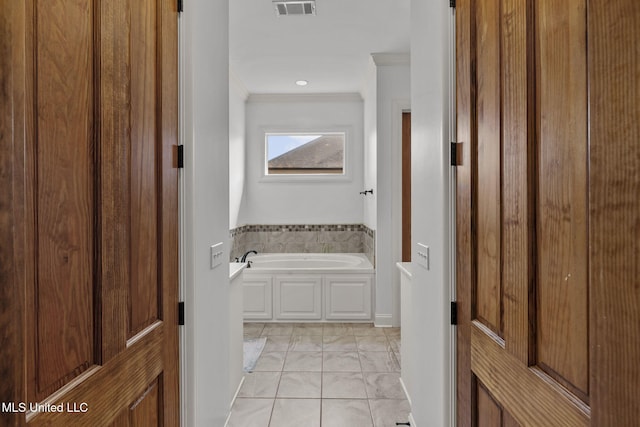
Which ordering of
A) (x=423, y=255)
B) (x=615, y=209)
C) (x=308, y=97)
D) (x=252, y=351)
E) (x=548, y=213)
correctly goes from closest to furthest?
1. (x=615, y=209)
2. (x=548, y=213)
3. (x=423, y=255)
4. (x=252, y=351)
5. (x=308, y=97)

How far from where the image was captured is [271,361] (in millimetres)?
3191

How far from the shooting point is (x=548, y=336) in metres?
0.80

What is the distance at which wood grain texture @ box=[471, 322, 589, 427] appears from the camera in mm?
735

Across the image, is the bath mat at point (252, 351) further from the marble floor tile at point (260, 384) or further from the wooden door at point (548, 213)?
the wooden door at point (548, 213)

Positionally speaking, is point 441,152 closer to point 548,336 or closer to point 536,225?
point 536,225

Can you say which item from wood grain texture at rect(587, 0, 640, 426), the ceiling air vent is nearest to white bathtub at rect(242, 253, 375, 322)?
the ceiling air vent

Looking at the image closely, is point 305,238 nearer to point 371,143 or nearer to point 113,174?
point 371,143

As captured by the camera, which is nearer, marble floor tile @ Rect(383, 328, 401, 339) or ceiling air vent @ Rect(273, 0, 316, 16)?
ceiling air vent @ Rect(273, 0, 316, 16)

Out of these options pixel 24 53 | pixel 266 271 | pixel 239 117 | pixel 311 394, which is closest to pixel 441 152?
pixel 24 53

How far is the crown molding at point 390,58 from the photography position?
12.8 feet

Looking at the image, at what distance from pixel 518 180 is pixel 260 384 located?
2449 millimetres

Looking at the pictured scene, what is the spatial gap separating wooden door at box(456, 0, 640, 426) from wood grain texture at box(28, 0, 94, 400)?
0.97m

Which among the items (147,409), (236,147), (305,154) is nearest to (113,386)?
(147,409)

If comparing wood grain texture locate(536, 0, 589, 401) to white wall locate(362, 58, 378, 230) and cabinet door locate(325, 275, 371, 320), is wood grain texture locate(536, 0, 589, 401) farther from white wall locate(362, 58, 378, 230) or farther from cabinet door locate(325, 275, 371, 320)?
cabinet door locate(325, 275, 371, 320)
